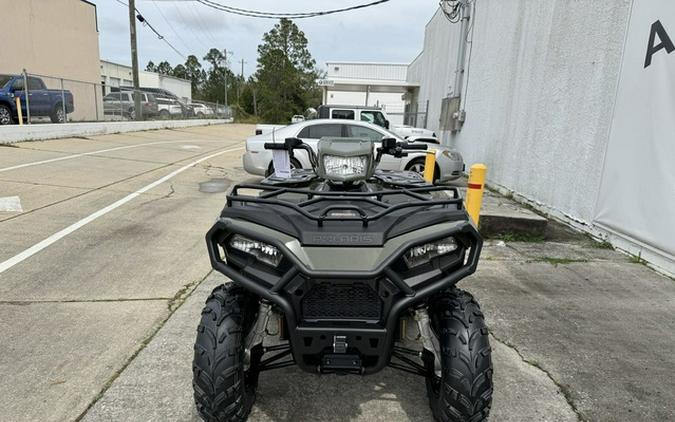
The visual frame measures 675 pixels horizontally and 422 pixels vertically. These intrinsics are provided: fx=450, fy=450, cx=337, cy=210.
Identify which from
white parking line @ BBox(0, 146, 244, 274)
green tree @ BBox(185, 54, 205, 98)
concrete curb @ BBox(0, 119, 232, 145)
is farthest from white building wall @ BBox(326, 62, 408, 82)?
green tree @ BBox(185, 54, 205, 98)

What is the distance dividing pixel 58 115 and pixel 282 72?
39526 millimetres

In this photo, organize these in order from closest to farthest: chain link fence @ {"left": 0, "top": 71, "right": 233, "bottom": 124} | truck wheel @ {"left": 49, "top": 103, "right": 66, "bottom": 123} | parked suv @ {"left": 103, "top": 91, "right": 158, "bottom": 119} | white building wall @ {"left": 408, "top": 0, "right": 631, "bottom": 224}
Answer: white building wall @ {"left": 408, "top": 0, "right": 631, "bottom": 224}, chain link fence @ {"left": 0, "top": 71, "right": 233, "bottom": 124}, truck wheel @ {"left": 49, "top": 103, "right": 66, "bottom": 123}, parked suv @ {"left": 103, "top": 91, "right": 158, "bottom": 119}

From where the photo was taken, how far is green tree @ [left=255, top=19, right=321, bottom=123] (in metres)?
53.7

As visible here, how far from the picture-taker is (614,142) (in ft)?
19.2

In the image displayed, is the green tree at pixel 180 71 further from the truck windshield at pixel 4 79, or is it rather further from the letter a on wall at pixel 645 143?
the letter a on wall at pixel 645 143

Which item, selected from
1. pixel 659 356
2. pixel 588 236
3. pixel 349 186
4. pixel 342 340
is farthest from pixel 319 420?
pixel 588 236

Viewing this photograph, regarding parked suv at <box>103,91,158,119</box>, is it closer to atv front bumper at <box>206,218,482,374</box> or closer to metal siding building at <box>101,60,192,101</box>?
atv front bumper at <box>206,218,482,374</box>

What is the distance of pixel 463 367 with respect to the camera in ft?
6.82

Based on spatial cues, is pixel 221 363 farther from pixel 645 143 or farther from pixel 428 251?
pixel 645 143

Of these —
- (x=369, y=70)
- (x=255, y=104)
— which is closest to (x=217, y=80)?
(x=255, y=104)

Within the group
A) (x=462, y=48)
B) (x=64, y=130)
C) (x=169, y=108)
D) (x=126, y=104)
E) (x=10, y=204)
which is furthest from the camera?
(x=169, y=108)

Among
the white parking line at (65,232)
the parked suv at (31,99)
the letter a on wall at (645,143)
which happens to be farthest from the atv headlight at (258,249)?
the parked suv at (31,99)

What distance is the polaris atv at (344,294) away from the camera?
1979 mm

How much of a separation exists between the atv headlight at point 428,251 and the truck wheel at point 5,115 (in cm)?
1697
